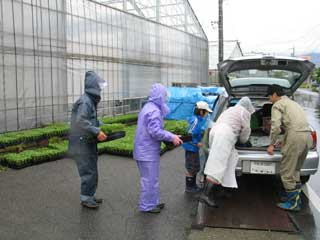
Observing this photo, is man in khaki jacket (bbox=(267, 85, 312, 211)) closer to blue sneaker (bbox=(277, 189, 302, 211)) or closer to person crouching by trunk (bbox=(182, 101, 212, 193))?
blue sneaker (bbox=(277, 189, 302, 211))

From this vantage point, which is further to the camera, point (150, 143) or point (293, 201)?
point (293, 201)

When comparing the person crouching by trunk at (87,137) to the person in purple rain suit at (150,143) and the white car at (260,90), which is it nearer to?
the person in purple rain suit at (150,143)

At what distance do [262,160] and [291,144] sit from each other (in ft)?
1.54

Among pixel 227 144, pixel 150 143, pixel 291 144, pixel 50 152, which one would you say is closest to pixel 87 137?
pixel 150 143

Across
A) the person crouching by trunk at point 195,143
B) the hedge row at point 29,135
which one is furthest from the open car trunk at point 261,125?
the hedge row at point 29,135

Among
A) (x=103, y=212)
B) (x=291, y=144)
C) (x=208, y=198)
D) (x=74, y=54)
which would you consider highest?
(x=74, y=54)

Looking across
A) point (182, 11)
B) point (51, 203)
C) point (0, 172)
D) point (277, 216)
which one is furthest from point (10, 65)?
point (182, 11)

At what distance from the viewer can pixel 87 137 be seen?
448 cm


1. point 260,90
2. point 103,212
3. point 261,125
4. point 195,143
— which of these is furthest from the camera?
point 261,125

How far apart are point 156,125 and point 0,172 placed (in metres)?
3.63

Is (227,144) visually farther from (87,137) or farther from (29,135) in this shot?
(29,135)

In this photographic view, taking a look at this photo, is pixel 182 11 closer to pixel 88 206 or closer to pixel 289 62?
pixel 289 62

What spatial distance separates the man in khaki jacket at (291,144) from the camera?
177 inches

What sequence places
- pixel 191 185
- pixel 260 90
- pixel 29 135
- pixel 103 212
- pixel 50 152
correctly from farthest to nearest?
1. pixel 29 135
2. pixel 50 152
3. pixel 260 90
4. pixel 191 185
5. pixel 103 212
